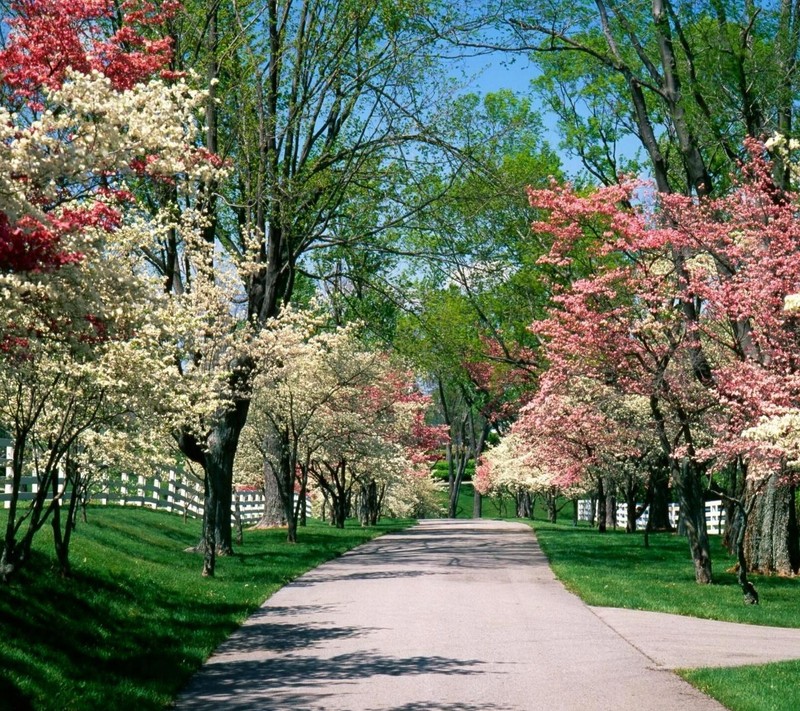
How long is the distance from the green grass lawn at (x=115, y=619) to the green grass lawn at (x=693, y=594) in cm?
476

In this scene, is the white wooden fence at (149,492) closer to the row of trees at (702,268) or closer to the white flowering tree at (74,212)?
the white flowering tree at (74,212)

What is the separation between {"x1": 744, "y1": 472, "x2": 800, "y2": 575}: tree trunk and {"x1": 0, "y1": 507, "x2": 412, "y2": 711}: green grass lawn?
9.92 meters

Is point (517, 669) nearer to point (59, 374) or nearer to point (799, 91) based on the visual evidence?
point (59, 374)

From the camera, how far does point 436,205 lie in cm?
2250

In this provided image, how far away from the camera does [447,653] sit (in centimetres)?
1021

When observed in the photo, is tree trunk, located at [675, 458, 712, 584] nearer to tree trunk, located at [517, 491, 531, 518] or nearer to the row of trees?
the row of trees

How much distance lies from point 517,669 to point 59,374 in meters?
5.99

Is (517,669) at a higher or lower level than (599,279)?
lower

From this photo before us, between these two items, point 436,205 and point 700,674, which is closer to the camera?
point 700,674

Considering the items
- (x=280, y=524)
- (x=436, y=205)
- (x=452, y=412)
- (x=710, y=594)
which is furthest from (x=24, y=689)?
(x=452, y=412)

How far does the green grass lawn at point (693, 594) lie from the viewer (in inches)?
324

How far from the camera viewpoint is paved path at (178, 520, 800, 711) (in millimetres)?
7984

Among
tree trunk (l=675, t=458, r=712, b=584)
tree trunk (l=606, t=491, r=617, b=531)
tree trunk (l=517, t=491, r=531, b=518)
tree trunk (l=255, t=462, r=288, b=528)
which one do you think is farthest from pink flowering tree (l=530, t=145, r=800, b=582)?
tree trunk (l=517, t=491, r=531, b=518)

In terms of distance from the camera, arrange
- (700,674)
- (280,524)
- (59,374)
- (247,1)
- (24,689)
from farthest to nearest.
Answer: (280,524)
(247,1)
(59,374)
(700,674)
(24,689)
